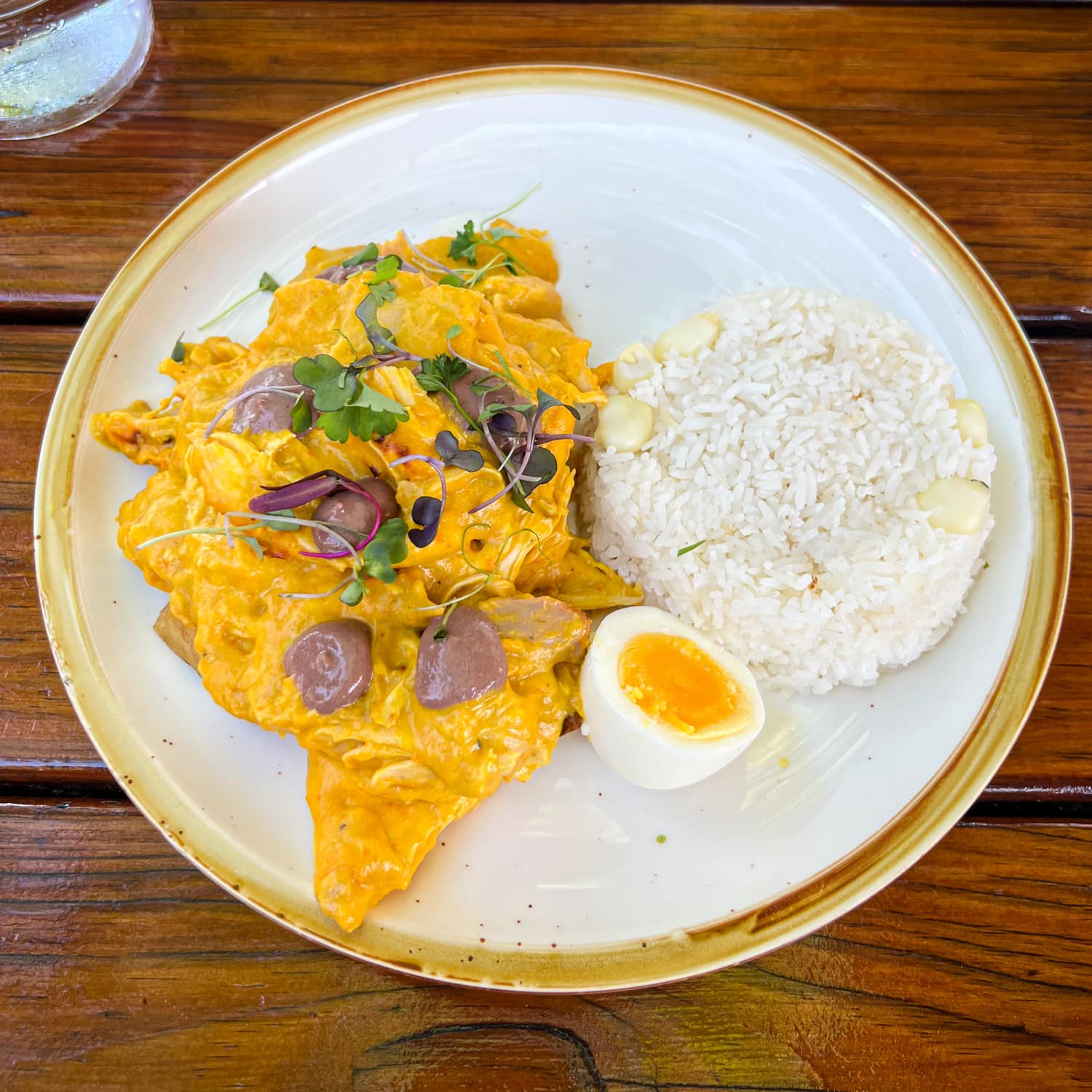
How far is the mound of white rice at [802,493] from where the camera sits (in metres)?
2.25

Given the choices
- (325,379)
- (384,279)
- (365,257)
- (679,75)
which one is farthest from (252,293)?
(679,75)

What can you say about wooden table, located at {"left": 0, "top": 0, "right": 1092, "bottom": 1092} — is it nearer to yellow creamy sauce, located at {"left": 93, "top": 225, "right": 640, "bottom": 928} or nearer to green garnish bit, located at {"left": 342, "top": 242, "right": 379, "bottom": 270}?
yellow creamy sauce, located at {"left": 93, "top": 225, "right": 640, "bottom": 928}

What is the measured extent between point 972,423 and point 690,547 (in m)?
0.79

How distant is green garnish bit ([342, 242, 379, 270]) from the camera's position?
236 cm

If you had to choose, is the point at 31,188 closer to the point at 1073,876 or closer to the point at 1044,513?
the point at 1044,513

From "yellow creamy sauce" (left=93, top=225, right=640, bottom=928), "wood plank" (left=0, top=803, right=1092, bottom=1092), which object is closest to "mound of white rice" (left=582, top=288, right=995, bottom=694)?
"yellow creamy sauce" (left=93, top=225, right=640, bottom=928)

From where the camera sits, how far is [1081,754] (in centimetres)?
230

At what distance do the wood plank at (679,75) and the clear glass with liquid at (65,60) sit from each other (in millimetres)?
55

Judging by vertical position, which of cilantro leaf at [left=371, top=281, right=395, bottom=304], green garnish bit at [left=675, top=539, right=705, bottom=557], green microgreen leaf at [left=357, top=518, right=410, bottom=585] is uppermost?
cilantro leaf at [left=371, top=281, right=395, bottom=304]

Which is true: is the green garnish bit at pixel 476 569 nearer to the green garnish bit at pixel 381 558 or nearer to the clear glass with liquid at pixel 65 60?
the green garnish bit at pixel 381 558

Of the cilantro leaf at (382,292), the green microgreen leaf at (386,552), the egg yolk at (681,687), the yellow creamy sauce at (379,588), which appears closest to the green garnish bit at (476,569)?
the yellow creamy sauce at (379,588)

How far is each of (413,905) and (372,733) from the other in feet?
1.37

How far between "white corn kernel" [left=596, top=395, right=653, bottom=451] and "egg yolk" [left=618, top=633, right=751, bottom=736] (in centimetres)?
58

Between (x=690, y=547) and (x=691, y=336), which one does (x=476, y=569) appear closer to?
(x=690, y=547)
